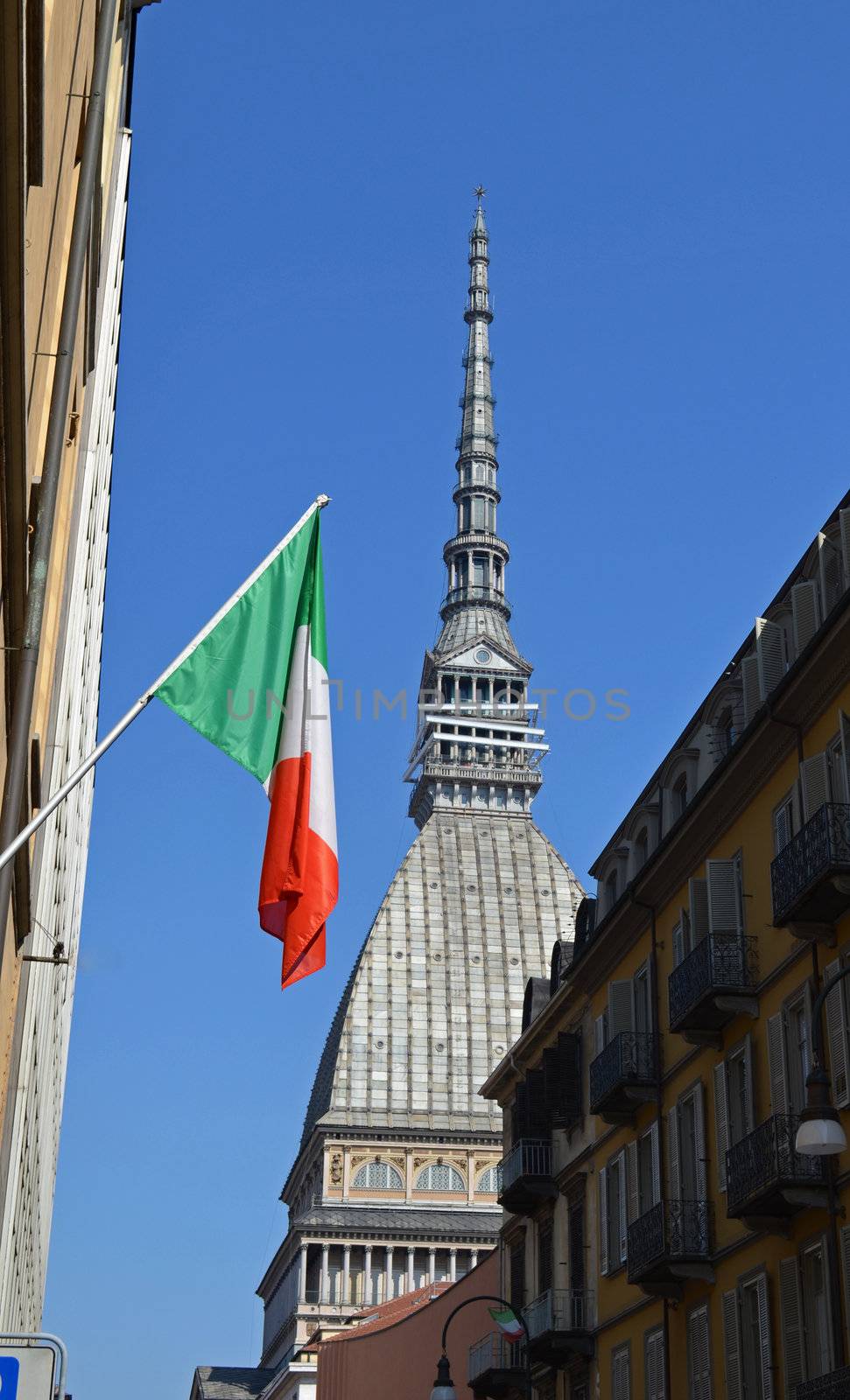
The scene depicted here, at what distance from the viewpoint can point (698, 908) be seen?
31.8m

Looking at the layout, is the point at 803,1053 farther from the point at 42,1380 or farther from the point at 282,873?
the point at 42,1380

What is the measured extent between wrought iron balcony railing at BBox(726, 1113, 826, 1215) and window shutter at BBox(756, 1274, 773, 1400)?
4.08 feet

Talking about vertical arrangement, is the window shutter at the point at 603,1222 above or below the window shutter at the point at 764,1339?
above

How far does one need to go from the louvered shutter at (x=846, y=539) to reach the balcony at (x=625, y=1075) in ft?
37.1

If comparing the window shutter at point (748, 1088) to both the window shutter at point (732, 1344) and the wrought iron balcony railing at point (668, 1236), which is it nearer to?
the wrought iron balcony railing at point (668, 1236)

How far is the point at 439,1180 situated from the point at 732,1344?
3921 inches

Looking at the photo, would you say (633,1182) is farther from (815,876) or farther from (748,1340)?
(815,876)

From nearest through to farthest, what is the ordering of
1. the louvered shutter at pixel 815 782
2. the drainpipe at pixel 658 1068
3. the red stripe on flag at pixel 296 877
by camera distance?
the red stripe on flag at pixel 296 877, the louvered shutter at pixel 815 782, the drainpipe at pixel 658 1068

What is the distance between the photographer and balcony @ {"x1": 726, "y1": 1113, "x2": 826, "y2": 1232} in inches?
1006

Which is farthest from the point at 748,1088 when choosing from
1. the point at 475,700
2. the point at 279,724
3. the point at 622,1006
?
the point at 475,700

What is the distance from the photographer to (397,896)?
153 m

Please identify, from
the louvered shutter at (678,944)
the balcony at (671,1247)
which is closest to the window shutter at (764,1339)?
the balcony at (671,1247)

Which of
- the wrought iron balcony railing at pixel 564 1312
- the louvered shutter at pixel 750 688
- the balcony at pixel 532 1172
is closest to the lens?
the louvered shutter at pixel 750 688

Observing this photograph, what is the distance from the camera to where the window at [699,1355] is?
30.3 meters
